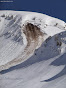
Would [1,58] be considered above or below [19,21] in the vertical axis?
below

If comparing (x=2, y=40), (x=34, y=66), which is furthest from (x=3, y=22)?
(x=34, y=66)

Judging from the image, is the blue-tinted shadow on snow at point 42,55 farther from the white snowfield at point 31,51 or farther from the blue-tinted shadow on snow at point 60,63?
the blue-tinted shadow on snow at point 60,63

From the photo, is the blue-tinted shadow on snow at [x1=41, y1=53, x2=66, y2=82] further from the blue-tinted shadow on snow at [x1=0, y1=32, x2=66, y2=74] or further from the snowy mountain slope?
the blue-tinted shadow on snow at [x1=0, y1=32, x2=66, y2=74]

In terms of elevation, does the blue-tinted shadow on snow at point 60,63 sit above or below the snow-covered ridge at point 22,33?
below

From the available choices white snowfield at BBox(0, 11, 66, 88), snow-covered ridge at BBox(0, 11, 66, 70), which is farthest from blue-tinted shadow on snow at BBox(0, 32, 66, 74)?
snow-covered ridge at BBox(0, 11, 66, 70)

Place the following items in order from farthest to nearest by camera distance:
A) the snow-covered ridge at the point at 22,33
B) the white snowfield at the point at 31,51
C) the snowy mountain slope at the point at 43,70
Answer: the snow-covered ridge at the point at 22,33, the white snowfield at the point at 31,51, the snowy mountain slope at the point at 43,70

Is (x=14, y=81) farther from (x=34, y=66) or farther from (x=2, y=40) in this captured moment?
(x=2, y=40)

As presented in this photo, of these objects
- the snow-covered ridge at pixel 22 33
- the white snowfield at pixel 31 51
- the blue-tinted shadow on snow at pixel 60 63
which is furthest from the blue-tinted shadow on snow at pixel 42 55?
the blue-tinted shadow on snow at pixel 60 63

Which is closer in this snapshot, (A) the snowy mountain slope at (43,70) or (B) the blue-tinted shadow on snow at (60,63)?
(A) the snowy mountain slope at (43,70)
